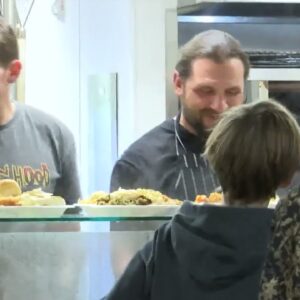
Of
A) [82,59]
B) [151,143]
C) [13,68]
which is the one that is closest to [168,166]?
[151,143]

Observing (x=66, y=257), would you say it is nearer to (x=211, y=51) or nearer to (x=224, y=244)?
(x=224, y=244)

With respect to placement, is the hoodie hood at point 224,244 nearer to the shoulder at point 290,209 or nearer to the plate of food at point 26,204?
the shoulder at point 290,209

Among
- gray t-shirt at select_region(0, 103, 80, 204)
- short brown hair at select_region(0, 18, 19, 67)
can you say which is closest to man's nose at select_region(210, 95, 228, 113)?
gray t-shirt at select_region(0, 103, 80, 204)

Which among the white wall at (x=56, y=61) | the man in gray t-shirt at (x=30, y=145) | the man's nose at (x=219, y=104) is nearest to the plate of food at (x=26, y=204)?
the man in gray t-shirt at (x=30, y=145)

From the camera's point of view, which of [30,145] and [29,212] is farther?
[30,145]

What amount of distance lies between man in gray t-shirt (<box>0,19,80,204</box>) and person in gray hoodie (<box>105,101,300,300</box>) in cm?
48

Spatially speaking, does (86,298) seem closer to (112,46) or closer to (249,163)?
(249,163)

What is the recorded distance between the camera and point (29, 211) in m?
0.97

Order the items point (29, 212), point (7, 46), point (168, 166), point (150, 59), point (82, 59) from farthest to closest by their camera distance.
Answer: point (82, 59)
point (150, 59)
point (168, 166)
point (7, 46)
point (29, 212)

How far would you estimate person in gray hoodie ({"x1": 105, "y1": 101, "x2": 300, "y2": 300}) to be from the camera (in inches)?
36.1

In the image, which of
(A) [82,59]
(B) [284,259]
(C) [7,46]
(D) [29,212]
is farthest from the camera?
(A) [82,59]

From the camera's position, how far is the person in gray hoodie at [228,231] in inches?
36.1

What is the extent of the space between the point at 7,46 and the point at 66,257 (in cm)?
46

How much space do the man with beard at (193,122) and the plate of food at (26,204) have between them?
1.20ft
